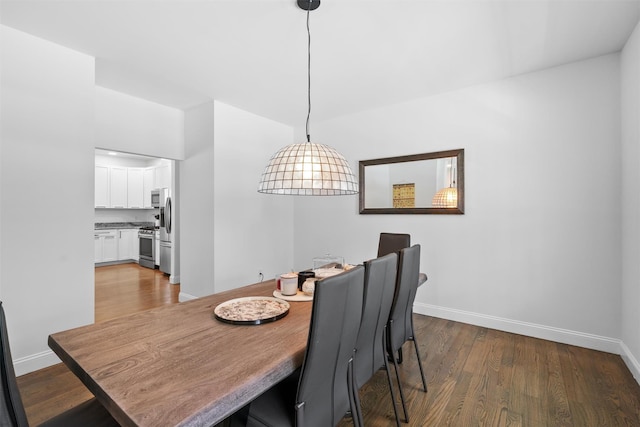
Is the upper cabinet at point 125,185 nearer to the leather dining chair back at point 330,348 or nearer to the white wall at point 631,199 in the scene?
the leather dining chair back at point 330,348

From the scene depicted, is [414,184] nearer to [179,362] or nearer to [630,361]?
[630,361]

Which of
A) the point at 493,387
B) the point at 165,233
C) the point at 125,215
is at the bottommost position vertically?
the point at 493,387

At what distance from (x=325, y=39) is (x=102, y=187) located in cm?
645

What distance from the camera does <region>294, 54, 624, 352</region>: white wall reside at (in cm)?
262

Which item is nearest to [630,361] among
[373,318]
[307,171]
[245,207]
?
[373,318]

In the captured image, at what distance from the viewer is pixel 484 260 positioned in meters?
3.19

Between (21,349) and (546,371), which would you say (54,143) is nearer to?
(21,349)

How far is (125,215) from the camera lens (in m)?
7.39

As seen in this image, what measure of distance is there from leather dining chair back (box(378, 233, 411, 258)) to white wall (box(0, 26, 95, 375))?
2674mm

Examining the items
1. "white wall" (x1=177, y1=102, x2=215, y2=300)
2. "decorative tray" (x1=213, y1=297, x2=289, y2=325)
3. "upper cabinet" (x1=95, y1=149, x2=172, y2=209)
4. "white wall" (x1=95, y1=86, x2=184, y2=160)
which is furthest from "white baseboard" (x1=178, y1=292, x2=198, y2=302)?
"upper cabinet" (x1=95, y1=149, x2=172, y2=209)

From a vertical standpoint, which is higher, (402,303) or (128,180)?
(128,180)

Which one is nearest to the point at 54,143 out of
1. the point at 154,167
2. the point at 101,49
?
the point at 101,49

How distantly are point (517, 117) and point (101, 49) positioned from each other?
12.6 feet

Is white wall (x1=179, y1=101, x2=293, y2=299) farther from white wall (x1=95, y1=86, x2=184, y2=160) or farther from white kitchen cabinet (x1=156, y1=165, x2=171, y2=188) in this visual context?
white kitchen cabinet (x1=156, y1=165, x2=171, y2=188)
